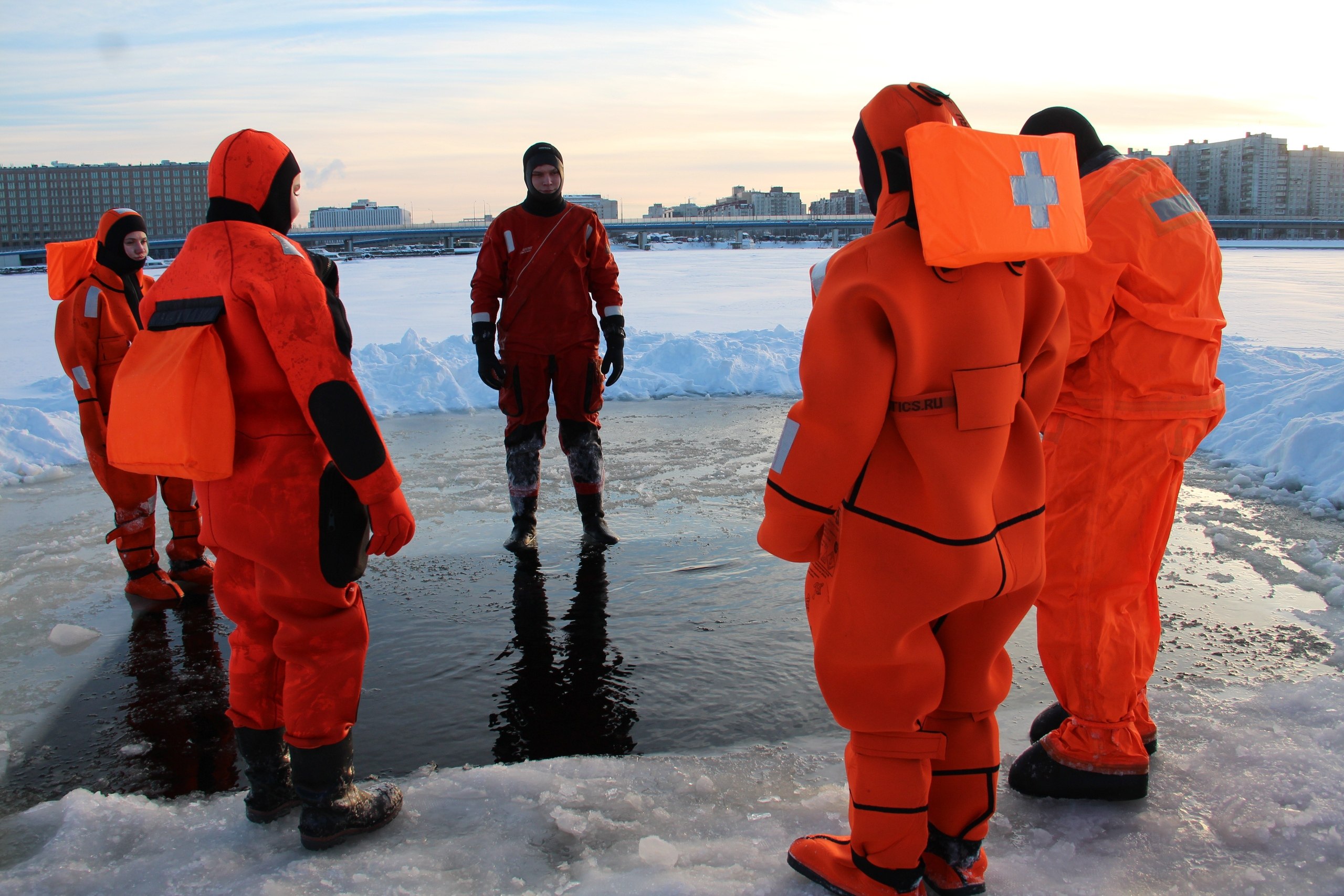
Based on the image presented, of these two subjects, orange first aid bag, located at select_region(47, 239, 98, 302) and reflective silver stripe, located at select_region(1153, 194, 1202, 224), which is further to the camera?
orange first aid bag, located at select_region(47, 239, 98, 302)

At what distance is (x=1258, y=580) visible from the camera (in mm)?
3938

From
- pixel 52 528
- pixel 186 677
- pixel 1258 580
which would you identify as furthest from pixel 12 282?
pixel 1258 580

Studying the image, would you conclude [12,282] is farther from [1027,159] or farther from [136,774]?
[1027,159]

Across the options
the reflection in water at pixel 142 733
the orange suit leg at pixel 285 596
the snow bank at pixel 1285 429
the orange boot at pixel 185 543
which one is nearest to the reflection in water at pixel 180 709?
the reflection in water at pixel 142 733

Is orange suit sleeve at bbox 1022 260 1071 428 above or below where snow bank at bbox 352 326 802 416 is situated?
above

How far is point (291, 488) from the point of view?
2176mm

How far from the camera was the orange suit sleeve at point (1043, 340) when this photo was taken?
1879 mm

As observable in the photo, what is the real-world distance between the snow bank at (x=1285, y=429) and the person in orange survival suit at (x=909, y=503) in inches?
151

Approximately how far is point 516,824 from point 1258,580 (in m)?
3.35

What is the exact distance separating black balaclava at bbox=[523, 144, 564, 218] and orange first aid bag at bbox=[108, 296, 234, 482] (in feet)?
8.77

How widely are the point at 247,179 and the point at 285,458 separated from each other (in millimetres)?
694

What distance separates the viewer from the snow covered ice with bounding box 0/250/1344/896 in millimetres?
2111

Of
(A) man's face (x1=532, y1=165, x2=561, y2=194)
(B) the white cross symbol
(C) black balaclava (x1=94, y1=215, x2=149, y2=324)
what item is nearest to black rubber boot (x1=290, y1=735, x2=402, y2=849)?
(B) the white cross symbol

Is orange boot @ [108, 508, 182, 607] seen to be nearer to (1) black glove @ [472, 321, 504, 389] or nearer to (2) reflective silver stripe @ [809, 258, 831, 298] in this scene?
(1) black glove @ [472, 321, 504, 389]
